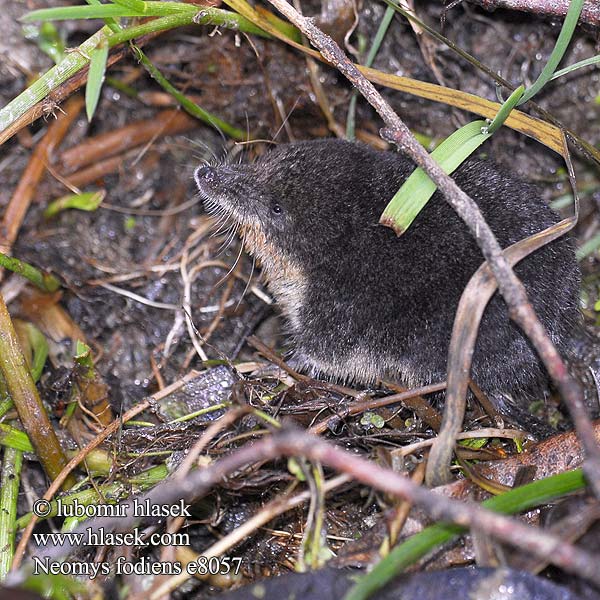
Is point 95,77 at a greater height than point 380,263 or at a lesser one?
greater

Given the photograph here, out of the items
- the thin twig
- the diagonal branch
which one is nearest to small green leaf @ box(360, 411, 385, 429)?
the diagonal branch

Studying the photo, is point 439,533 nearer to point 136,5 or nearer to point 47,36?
point 136,5

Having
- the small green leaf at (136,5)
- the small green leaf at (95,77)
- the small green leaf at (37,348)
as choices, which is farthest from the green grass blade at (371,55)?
the small green leaf at (37,348)

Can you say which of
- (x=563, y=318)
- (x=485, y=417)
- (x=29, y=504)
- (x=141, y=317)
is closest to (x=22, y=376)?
(x=29, y=504)

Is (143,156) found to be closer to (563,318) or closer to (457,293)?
(457,293)

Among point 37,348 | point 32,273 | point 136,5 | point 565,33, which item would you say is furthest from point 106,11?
point 565,33

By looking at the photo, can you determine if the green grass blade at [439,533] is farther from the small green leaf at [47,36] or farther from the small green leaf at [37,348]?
the small green leaf at [47,36]
